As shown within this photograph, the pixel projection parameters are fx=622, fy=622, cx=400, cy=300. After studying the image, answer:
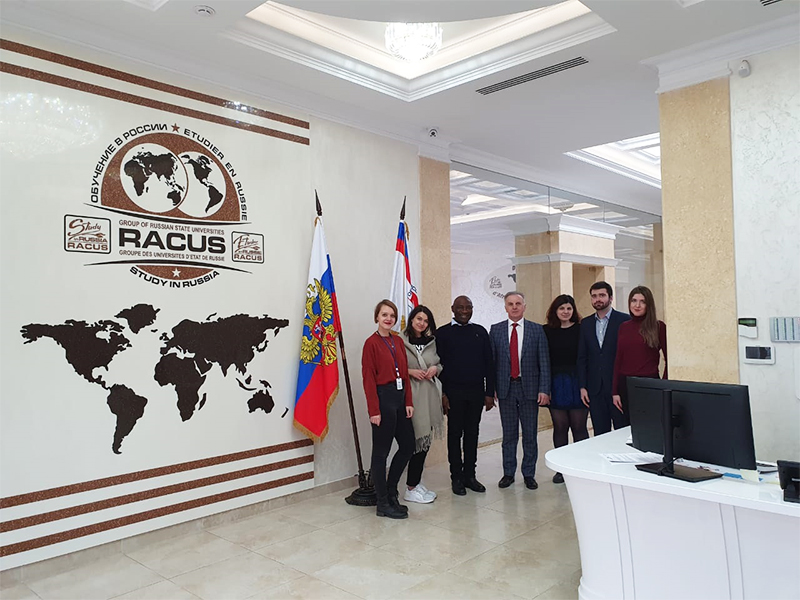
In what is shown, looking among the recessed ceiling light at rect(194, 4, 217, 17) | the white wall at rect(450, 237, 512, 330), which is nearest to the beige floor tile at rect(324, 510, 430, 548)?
the white wall at rect(450, 237, 512, 330)

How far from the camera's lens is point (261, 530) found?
4.09m

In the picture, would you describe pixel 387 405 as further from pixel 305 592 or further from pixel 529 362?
pixel 305 592

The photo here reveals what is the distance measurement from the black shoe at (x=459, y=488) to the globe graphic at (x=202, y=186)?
2.73 meters

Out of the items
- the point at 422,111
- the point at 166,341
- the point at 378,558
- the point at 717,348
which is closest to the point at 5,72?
the point at 166,341

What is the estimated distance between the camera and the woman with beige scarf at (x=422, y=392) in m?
4.64

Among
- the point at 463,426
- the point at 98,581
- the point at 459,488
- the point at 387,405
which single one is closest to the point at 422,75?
the point at 387,405

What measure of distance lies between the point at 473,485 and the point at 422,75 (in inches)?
126

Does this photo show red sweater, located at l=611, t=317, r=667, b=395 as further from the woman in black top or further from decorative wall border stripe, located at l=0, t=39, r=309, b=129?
decorative wall border stripe, located at l=0, t=39, r=309, b=129

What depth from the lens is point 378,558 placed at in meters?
3.59

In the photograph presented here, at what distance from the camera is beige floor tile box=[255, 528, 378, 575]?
11.6 feet

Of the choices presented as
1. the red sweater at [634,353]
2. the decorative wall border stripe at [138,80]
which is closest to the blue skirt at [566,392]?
the red sweater at [634,353]

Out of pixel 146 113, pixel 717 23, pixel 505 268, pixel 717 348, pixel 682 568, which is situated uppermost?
pixel 717 23

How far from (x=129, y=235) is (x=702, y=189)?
3634 millimetres

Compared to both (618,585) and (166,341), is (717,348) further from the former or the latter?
(166,341)
